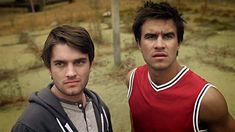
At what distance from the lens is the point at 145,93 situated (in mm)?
2221

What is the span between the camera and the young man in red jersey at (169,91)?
1979 millimetres

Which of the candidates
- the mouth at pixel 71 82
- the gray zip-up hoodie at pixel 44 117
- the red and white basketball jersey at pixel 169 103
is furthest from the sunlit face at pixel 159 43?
the gray zip-up hoodie at pixel 44 117

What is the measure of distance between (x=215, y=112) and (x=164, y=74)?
1.37 feet

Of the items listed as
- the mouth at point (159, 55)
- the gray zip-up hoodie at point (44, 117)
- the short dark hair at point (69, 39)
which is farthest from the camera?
the mouth at point (159, 55)

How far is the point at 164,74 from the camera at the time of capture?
84.4 inches

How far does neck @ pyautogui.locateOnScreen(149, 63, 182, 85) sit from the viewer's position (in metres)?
2.13

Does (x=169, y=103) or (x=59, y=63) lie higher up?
(x=59, y=63)

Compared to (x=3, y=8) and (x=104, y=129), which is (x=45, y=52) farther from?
(x=3, y=8)

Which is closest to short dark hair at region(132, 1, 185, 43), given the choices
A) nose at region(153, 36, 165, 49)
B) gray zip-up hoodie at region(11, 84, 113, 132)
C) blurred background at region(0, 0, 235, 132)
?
nose at region(153, 36, 165, 49)

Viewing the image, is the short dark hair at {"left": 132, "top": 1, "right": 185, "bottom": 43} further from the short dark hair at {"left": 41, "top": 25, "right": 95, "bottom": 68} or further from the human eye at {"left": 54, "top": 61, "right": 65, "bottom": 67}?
the human eye at {"left": 54, "top": 61, "right": 65, "bottom": 67}

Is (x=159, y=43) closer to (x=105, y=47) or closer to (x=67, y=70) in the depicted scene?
(x=67, y=70)

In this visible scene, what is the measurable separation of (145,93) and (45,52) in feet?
2.72

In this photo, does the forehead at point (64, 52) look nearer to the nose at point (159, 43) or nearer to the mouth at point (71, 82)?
the mouth at point (71, 82)

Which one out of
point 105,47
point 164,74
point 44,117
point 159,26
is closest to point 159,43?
point 159,26
